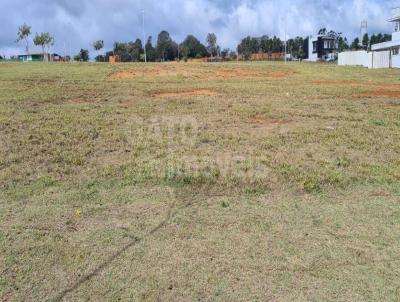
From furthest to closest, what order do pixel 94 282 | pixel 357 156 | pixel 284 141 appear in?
pixel 284 141 < pixel 357 156 < pixel 94 282

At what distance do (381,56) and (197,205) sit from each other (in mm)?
29179

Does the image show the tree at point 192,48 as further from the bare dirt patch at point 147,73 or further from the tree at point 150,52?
the bare dirt patch at point 147,73

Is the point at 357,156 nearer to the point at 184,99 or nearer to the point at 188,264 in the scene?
the point at 188,264

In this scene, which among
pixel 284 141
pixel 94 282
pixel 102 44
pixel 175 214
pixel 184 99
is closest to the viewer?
pixel 94 282

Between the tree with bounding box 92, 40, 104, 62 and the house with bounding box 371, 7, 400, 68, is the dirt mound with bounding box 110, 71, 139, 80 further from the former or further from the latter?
the tree with bounding box 92, 40, 104, 62

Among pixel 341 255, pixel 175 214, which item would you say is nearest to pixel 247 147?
pixel 175 214

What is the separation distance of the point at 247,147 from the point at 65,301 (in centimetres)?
377

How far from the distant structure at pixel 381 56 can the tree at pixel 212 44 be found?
Result: 1102 inches

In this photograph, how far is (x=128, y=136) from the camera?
635 cm

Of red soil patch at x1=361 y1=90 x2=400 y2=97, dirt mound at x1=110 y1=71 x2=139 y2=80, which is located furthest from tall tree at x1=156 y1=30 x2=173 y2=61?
red soil patch at x1=361 y1=90 x2=400 y2=97

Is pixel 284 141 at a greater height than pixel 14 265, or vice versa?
pixel 284 141

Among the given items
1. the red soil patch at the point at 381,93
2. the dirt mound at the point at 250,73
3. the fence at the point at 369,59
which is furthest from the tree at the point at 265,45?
the red soil patch at the point at 381,93

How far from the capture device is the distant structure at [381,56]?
29.3 meters

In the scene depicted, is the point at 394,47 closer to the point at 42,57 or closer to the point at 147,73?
the point at 147,73
